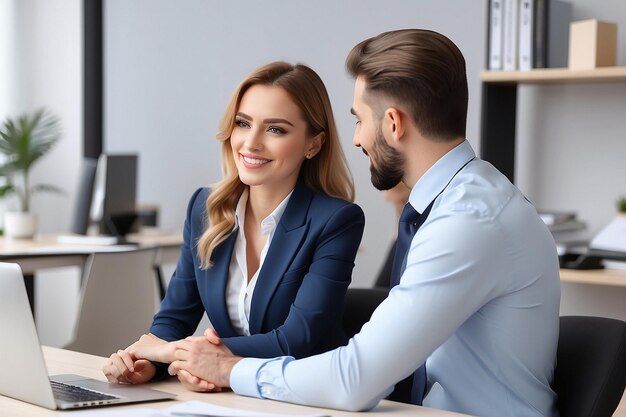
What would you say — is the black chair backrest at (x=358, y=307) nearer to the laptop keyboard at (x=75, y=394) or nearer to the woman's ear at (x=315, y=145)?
the woman's ear at (x=315, y=145)

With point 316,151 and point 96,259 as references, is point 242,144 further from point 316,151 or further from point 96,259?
point 96,259

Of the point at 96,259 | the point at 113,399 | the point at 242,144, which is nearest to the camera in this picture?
the point at 113,399

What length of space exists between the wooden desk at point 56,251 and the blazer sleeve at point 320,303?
1544 millimetres

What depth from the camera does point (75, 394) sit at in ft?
5.12

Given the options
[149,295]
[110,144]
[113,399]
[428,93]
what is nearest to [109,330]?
[149,295]

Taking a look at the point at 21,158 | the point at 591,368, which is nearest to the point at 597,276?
the point at 591,368

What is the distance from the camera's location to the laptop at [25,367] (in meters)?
1.50

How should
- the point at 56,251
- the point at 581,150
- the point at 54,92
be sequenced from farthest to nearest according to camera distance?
1. the point at 54,92
2. the point at 56,251
3. the point at 581,150

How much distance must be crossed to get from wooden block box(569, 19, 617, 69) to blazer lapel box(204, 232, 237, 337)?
1811 millimetres

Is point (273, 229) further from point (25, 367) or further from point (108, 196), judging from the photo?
point (108, 196)

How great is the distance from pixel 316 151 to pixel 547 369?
2.74ft

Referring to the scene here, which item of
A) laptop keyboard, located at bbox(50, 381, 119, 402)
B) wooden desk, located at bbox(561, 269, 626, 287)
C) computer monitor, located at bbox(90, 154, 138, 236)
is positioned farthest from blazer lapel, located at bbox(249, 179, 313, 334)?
computer monitor, located at bbox(90, 154, 138, 236)

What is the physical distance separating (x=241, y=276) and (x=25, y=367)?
2.31 ft

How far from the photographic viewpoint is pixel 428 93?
5.38 ft
